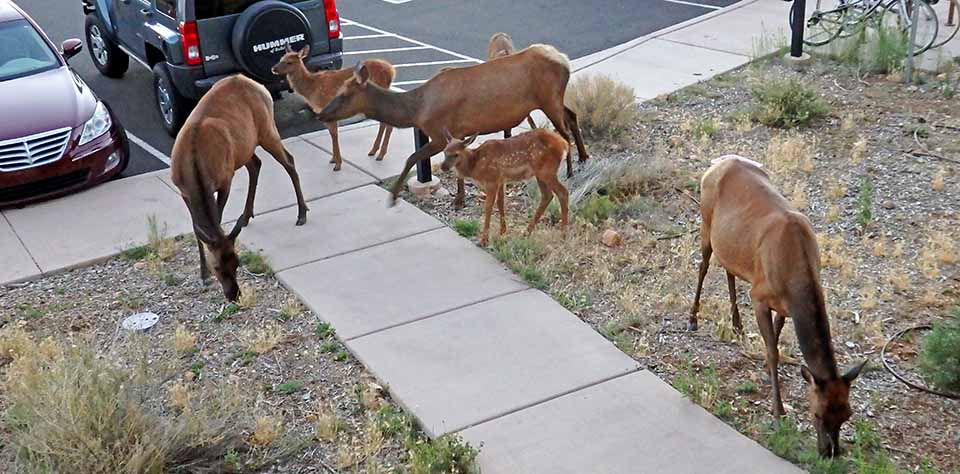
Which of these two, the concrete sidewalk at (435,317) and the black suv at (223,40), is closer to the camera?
the concrete sidewalk at (435,317)

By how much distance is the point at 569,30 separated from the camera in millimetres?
17062

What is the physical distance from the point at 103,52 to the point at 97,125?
4.70 metres

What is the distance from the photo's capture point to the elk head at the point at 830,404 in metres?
5.64

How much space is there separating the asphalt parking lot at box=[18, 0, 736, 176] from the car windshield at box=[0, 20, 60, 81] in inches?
56.5

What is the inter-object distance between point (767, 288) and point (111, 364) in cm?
405

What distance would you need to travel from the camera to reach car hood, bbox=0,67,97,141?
1073cm

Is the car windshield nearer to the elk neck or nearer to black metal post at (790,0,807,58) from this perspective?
the elk neck

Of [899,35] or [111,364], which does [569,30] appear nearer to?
[899,35]

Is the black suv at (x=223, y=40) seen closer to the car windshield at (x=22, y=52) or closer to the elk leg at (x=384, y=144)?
the car windshield at (x=22, y=52)

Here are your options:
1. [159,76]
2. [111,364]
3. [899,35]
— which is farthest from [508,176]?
[899,35]

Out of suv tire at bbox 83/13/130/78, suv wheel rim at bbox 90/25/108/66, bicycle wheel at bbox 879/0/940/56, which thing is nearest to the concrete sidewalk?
suv tire at bbox 83/13/130/78

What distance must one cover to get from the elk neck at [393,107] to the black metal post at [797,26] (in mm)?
6270

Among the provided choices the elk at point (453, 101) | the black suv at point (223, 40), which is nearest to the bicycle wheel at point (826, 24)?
the elk at point (453, 101)

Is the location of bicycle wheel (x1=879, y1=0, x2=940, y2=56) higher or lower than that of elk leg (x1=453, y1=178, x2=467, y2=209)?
higher
